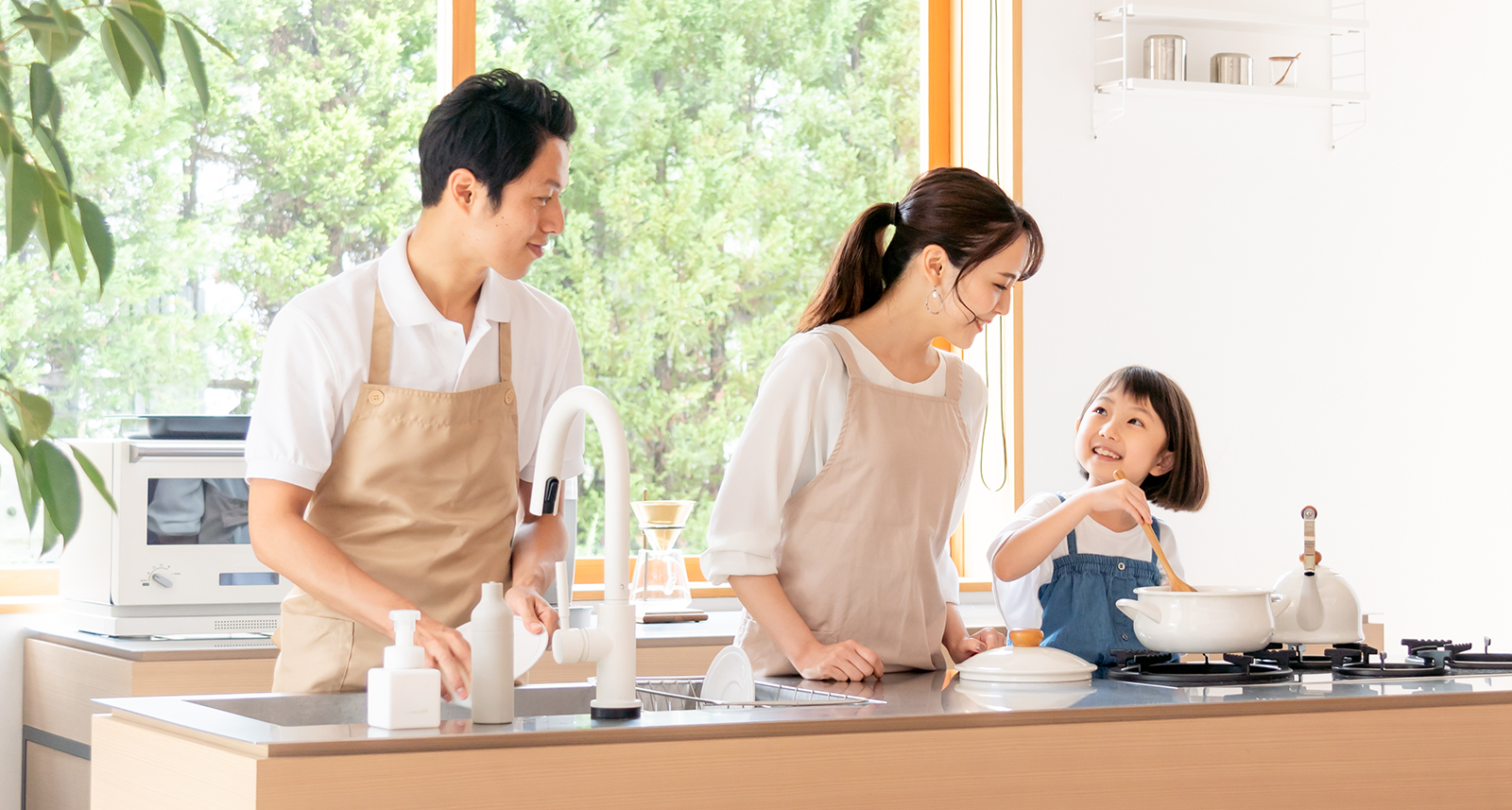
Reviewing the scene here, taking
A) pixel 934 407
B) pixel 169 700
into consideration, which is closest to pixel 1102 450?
→ pixel 934 407

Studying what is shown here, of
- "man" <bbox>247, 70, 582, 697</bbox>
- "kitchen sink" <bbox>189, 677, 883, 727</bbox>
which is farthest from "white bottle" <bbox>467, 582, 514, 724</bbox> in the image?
"man" <bbox>247, 70, 582, 697</bbox>

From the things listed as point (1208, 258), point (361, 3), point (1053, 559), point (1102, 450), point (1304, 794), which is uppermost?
point (361, 3)

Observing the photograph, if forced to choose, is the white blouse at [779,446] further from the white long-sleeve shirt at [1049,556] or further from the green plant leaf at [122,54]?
the green plant leaf at [122,54]

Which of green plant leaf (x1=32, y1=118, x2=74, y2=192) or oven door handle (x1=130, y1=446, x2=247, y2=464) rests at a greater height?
green plant leaf (x1=32, y1=118, x2=74, y2=192)

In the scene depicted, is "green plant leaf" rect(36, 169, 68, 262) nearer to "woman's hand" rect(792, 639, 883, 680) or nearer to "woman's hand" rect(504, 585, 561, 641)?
"woman's hand" rect(504, 585, 561, 641)

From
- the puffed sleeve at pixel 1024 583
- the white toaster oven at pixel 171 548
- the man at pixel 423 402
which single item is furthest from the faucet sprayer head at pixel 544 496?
the white toaster oven at pixel 171 548

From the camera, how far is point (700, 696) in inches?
61.7

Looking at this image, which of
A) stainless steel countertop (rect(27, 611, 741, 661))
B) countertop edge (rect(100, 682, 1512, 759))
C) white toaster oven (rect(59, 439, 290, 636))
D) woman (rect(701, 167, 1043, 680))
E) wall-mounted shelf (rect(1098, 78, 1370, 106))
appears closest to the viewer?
countertop edge (rect(100, 682, 1512, 759))

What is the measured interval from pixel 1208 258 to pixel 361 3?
6.82 ft

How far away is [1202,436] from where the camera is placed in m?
3.66

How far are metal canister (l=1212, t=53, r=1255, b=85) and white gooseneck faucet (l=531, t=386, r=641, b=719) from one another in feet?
9.10

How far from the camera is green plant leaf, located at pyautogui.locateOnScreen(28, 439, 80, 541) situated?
1566 millimetres

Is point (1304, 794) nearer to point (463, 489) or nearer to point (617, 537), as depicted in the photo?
point (617, 537)

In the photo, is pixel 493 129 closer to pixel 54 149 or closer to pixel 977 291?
pixel 54 149
